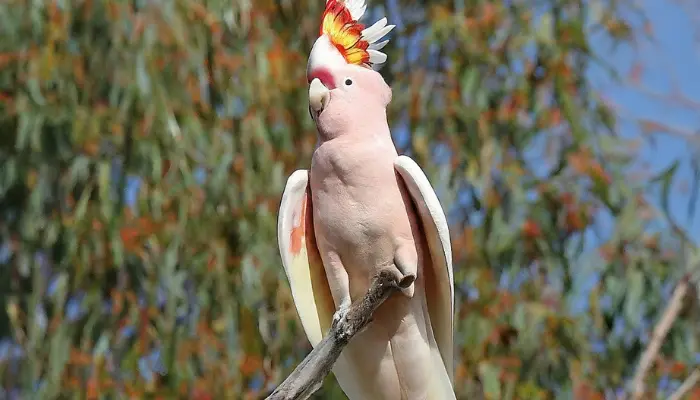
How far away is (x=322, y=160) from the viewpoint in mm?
1671

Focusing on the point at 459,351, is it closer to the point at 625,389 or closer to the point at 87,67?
the point at 625,389

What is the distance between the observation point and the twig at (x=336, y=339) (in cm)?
161

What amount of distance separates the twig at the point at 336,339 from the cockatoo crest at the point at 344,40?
0.36 meters

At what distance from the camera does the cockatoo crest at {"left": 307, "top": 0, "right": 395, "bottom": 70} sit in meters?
1.75

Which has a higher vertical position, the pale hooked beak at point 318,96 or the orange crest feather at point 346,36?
the orange crest feather at point 346,36

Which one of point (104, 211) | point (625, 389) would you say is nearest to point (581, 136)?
point (625, 389)

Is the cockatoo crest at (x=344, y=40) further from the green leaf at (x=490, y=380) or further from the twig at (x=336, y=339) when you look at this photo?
the green leaf at (x=490, y=380)

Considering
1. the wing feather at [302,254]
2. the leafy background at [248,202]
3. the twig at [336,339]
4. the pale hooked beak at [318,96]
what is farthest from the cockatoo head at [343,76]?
the leafy background at [248,202]

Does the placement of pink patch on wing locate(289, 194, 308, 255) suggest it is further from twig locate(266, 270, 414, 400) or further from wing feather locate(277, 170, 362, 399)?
twig locate(266, 270, 414, 400)

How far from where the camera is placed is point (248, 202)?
3250mm

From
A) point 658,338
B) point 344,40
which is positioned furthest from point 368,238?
point 658,338

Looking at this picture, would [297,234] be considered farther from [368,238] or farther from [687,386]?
[687,386]

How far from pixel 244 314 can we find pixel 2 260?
762 mm

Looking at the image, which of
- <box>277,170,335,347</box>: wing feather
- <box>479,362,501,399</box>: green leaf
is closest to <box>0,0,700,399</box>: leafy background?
<box>479,362,501,399</box>: green leaf
